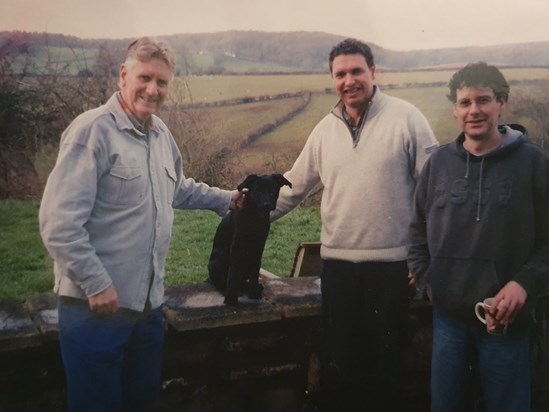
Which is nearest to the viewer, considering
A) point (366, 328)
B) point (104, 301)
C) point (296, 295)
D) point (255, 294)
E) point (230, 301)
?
point (104, 301)

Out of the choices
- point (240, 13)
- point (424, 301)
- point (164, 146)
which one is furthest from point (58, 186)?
point (424, 301)

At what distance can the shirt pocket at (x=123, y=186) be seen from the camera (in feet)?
6.87

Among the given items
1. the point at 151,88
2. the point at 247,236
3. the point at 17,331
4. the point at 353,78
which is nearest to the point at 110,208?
the point at 151,88

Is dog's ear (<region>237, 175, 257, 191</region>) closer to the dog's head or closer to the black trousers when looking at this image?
the dog's head

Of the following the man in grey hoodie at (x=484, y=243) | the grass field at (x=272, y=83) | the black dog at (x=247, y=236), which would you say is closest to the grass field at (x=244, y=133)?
the grass field at (x=272, y=83)

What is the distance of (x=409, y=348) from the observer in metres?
3.26

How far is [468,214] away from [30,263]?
1.83 metres

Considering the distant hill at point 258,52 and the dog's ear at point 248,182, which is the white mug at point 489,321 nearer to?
the dog's ear at point 248,182

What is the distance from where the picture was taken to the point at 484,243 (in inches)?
89.2

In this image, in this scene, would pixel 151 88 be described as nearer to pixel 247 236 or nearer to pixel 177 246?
pixel 247 236

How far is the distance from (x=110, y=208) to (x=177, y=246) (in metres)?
0.98

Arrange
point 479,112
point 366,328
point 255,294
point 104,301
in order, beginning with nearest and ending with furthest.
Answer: point 104,301
point 479,112
point 366,328
point 255,294

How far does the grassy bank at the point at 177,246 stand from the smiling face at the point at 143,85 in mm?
592

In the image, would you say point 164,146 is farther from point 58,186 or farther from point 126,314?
point 126,314
